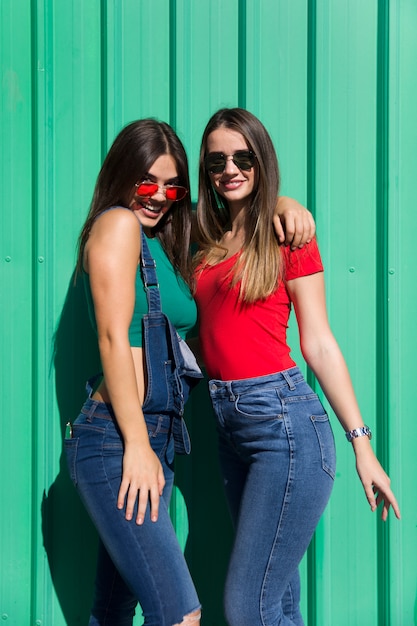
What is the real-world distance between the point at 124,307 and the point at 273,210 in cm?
67

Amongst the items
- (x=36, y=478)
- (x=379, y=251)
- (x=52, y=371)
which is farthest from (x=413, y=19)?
(x=36, y=478)

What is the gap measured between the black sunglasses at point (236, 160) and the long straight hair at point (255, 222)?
0.02 metres

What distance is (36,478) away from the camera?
2.89 m

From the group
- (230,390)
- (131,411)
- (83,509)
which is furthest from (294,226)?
(83,509)

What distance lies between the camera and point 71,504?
114 inches

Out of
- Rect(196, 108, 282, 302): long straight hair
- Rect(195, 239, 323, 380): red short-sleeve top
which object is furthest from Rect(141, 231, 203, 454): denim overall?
Rect(196, 108, 282, 302): long straight hair

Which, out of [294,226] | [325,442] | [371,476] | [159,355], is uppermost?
[294,226]

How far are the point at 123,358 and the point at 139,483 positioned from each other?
14.8 inches

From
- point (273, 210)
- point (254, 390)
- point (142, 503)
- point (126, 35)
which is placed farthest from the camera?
point (126, 35)

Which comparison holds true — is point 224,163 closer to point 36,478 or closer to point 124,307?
point 124,307

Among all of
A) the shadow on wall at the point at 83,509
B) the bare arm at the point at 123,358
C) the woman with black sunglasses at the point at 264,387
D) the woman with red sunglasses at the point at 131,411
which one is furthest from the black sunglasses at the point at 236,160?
the shadow on wall at the point at 83,509

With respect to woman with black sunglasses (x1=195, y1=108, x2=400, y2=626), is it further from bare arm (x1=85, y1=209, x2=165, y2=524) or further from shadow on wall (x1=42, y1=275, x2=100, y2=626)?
shadow on wall (x1=42, y1=275, x2=100, y2=626)

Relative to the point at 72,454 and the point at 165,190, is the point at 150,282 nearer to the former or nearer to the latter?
the point at 165,190

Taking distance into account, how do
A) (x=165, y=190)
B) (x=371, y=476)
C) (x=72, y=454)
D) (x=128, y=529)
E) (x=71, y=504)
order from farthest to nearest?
(x=71, y=504), (x=165, y=190), (x=371, y=476), (x=72, y=454), (x=128, y=529)
